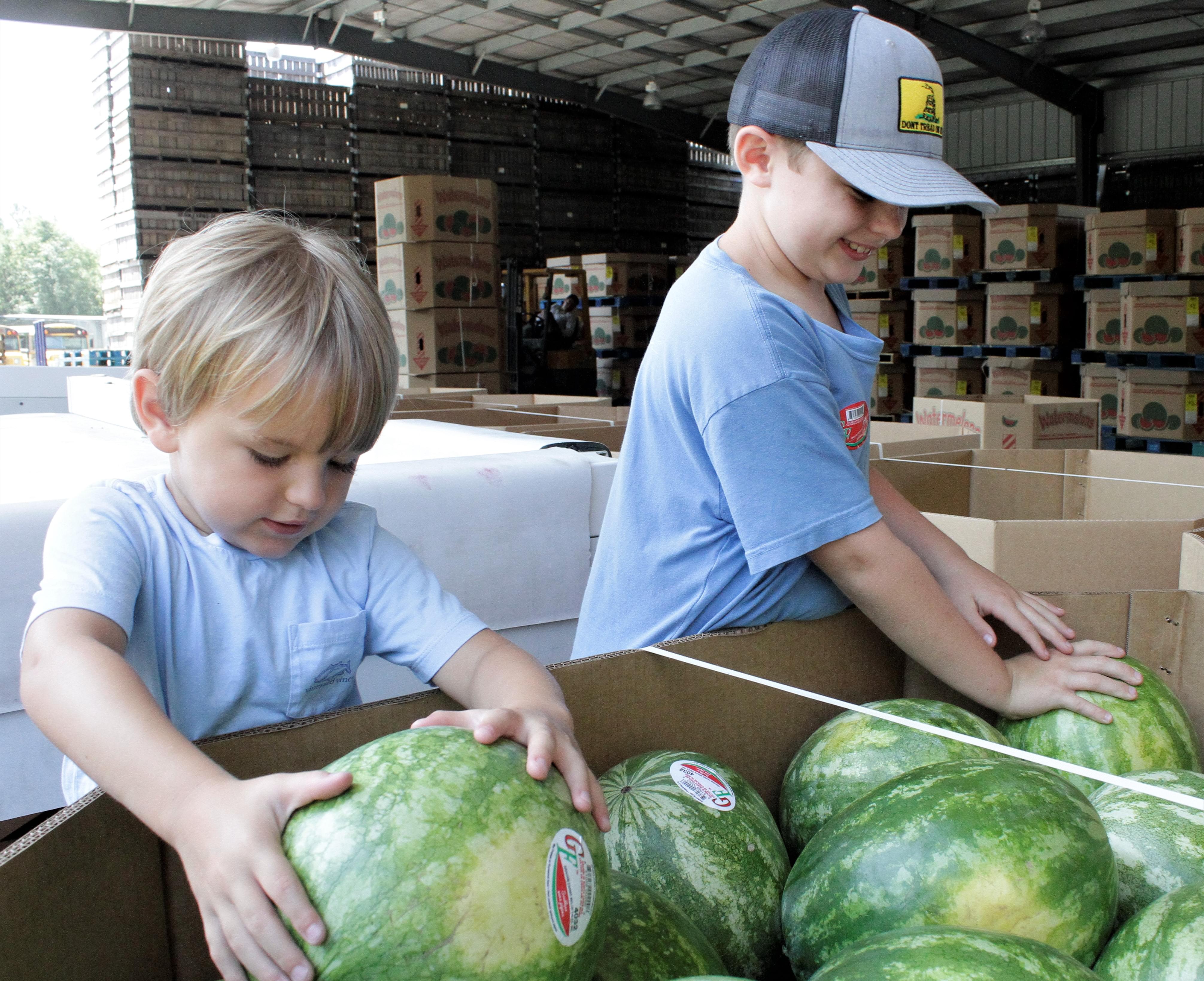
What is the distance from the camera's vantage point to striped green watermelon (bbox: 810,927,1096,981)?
1.98 feet

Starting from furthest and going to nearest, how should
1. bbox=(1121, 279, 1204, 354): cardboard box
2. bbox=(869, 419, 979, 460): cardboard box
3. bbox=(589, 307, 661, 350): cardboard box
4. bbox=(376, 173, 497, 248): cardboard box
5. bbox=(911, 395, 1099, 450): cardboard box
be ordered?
1. bbox=(589, 307, 661, 350): cardboard box
2. bbox=(376, 173, 497, 248): cardboard box
3. bbox=(1121, 279, 1204, 354): cardboard box
4. bbox=(911, 395, 1099, 450): cardboard box
5. bbox=(869, 419, 979, 460): cardboard box

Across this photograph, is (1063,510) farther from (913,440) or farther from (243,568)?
(243,568)

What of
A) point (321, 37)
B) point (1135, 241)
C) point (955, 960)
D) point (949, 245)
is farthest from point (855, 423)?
point (321, 37)

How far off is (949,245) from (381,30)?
17.7 feet

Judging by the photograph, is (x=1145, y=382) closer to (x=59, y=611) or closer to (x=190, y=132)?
(x=59, y=611)

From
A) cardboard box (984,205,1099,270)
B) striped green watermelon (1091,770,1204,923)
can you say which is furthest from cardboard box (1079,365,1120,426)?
striped green watermelon (1091,770,1204,923)

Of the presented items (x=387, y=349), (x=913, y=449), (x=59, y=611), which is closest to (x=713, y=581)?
(x=387, y=349)

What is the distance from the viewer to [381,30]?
380 inches

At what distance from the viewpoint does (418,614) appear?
1107 millimetres

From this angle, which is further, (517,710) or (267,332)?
(267,332)

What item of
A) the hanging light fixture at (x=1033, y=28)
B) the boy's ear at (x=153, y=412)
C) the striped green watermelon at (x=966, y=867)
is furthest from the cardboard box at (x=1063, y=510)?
the hanging light fixture at (x=1033, y=28)

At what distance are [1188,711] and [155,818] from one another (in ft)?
3.78

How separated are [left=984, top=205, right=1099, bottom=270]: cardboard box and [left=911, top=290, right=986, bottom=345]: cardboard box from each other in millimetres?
339

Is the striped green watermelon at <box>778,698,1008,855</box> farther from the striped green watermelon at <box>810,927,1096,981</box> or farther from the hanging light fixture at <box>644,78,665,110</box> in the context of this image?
the hanging light fixture at <box>644,78,665,110</box>
